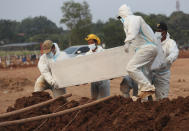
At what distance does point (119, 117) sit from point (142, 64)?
6.21 feet

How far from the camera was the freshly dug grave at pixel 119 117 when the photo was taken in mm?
3758

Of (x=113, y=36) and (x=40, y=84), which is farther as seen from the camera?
(x=113, y=36)

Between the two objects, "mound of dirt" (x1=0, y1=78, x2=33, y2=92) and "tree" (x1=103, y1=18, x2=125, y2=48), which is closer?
"mound of dirt" (x1=0, y1=78, x2=33, y2=92)

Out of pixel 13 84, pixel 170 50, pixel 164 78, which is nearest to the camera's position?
pixel 164 78

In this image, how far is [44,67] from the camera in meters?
7.78

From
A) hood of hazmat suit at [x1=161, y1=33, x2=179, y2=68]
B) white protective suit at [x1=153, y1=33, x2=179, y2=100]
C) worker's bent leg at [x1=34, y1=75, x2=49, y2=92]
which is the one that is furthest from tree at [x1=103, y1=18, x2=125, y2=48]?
white protective suit at [x1=153, y1=33, x2=179, y2=100]

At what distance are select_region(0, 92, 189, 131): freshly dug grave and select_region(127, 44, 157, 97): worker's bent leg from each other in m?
0.72

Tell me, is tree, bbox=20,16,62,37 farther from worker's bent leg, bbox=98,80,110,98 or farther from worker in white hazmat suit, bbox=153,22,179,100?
worker in white hazmat suit, bbox=153,22,179,100

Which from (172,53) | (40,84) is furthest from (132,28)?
(40,84)

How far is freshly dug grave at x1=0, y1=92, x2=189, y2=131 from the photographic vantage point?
3758 millimetres

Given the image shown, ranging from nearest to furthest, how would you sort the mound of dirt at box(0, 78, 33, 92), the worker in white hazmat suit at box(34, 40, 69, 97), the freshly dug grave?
1. the freshly dug grave
2. the worker in white hazmat suit at box(34, 40, 69, 97)
3. the mound of dirt at box(0, 78, 33, 92)

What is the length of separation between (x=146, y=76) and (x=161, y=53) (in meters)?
0.59

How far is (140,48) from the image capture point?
241 inches

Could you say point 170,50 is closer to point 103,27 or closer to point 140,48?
point 140,48
